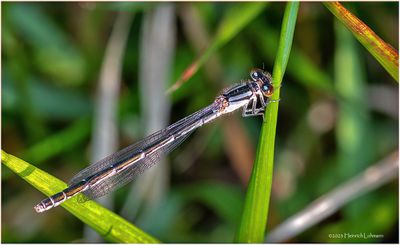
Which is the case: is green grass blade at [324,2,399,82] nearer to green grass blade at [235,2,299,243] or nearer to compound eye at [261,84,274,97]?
green grass blade at [235,2,299,243]

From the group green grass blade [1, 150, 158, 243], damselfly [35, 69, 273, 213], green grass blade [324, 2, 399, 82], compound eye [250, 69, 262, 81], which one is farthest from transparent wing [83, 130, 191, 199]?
green grass blade [324, 2, 399, 82]

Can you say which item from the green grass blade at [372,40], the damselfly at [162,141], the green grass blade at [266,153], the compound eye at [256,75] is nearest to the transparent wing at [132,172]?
the damselfly at [162,141]

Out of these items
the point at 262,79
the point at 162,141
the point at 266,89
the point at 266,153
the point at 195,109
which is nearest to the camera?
the point at 266,153

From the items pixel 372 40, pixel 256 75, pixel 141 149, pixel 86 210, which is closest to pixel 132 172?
pixel 141 149

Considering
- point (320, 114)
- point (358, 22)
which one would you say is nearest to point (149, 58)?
point (320, 114)

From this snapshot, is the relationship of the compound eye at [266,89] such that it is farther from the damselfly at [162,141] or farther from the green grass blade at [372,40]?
the green grass blade at [372,40]

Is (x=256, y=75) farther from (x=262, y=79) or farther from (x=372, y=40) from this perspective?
(x=372, y=40)

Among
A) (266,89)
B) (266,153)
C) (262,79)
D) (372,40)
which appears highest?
(262,79)
